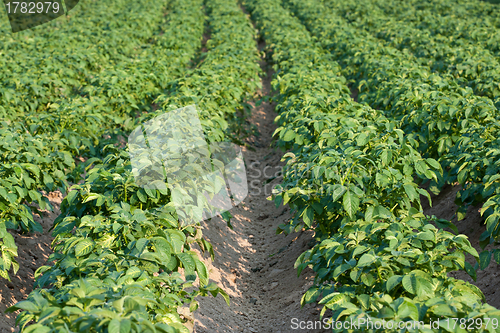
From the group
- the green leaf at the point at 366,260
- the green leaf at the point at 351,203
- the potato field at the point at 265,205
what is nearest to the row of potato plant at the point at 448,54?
the potato field at the point at 265,205

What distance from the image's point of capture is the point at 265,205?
18.9 ft

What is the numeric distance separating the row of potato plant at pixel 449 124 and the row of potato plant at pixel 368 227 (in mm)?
461

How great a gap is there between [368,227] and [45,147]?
3.20 m

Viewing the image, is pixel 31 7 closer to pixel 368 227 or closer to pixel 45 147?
pixel 45 147

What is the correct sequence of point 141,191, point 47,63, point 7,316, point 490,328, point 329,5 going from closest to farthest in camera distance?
point 490,328 → point 141,191 → point 7,316 → point 47,63 → point 329,5

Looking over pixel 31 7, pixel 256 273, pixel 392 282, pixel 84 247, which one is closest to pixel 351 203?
pixel 392 282

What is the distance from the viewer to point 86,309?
172cm

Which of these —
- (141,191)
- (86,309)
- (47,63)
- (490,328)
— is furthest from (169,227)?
(47,63)

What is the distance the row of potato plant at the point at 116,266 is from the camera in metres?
1.66

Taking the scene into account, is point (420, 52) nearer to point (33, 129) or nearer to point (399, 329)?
point (33, 129)

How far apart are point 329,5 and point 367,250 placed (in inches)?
618

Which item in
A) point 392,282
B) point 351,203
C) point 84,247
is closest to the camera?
point 392,282

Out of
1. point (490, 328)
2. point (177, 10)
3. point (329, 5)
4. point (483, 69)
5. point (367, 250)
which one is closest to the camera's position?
point (490, 328)

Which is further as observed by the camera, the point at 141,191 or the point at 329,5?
the point at 329,5
